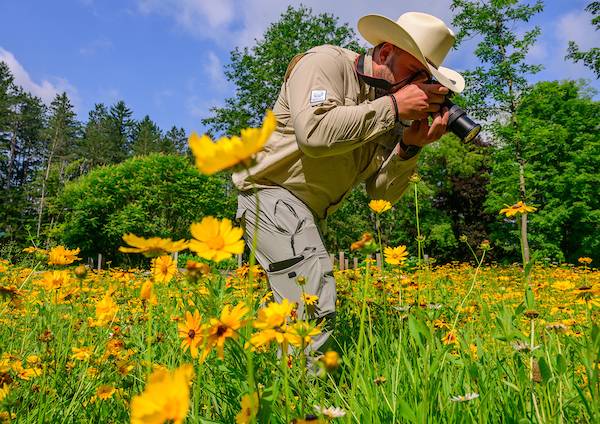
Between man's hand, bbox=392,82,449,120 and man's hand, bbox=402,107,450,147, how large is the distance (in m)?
0.09

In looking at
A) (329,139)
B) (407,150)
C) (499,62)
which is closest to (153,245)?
(329,139)

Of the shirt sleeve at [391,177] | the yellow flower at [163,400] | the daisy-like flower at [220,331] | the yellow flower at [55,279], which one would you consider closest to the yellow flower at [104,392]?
the yellow flower at [55,279]

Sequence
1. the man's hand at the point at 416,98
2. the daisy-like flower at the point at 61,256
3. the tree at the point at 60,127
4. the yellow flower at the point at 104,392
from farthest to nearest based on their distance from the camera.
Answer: the tree at the point at 60,127
the man's hand at the point at 416,98
the daisy-like flower at the point at 61,256
the yellow flower at the point at 104,392

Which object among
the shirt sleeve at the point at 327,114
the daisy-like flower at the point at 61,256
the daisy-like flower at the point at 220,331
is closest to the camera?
Result: the daisy-like flower at the point at 220,331

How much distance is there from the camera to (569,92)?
18.1m

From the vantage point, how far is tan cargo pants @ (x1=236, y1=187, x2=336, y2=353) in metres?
1.85

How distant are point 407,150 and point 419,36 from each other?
52 centimetres

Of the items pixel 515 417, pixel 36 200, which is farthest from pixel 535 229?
pixel 36 200

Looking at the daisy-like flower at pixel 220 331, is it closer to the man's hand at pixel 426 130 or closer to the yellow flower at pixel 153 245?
the yellow flower at pixel 153 245

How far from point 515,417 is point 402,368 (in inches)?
15.0

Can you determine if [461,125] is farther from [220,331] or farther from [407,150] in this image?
[220,331]

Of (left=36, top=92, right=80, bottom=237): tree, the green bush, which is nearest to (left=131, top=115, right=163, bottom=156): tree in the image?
(left=36, top=92, right=80, bottom=237): tree

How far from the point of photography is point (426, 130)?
6.61 ft

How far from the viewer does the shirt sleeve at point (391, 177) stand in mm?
2229
